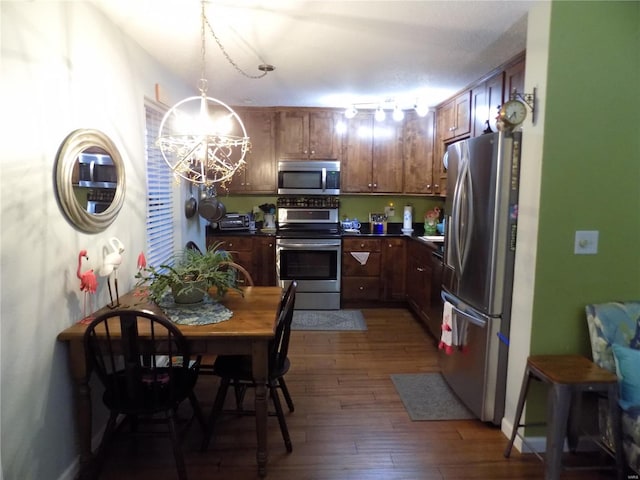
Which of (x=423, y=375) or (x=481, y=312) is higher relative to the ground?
(x=481, y=312)

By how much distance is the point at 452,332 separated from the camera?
2.84 m

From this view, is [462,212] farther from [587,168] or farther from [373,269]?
[373,269]

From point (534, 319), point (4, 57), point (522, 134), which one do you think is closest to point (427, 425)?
point (534, 319)

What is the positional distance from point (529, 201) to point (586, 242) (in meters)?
0.36

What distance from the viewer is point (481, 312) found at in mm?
2525

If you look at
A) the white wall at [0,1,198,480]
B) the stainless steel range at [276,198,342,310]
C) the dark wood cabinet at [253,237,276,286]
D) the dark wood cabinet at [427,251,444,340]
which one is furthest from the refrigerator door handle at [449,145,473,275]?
the dark wood cabinet at [253,237,276,286]

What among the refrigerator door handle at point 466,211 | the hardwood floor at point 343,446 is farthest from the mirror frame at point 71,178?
the refrigerator door handle at point 466,211

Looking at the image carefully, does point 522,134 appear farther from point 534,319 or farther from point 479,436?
point 479,436

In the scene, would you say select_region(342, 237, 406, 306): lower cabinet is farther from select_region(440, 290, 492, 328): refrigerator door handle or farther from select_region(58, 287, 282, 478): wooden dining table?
select_region(58, 287, 282, 478): wooden dining table

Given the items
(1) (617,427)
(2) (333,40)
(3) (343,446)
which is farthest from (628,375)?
(2) (333,40)

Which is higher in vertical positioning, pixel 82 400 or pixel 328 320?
pixel 82 400

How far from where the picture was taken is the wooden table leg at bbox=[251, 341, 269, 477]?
2.00 metres

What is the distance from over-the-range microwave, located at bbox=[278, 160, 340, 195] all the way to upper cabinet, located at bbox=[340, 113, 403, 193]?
13cm

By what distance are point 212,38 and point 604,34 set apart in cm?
221
